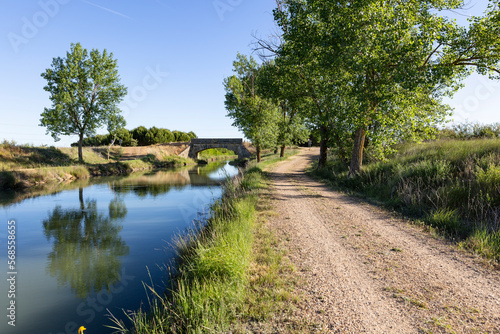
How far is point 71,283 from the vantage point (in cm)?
679

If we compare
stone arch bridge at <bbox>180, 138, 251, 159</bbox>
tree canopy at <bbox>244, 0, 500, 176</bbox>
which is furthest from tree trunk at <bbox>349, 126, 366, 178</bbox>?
stone arch bridge at <bbox>180, 138, 251, 159</bbox>

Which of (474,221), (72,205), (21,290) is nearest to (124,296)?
(21,290)

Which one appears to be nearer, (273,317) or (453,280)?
(273,317)

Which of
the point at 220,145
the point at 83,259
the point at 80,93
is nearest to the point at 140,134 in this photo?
the point at 220,145

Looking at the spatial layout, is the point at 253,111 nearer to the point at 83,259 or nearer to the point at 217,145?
the point at 83,259

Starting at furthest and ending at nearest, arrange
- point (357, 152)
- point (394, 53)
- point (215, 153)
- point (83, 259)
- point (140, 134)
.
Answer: point (215, 153) → point (140, 134) → point (357, 152) → point (394, 53) → point (83, 259)

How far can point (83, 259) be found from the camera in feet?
27.0

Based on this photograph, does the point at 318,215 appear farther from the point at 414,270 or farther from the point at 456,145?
the point at 456,145

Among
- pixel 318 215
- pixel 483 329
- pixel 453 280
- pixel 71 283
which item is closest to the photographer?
pixel 483 329

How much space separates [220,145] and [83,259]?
51764mm

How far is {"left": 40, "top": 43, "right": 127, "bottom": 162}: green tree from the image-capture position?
3209 centimetres

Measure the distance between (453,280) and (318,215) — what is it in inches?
176

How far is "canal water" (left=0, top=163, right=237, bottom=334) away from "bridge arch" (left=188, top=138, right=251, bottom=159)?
42.1m

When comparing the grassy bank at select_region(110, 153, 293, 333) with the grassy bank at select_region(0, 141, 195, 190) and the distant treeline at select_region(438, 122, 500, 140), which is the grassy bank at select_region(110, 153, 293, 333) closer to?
the distant treeline at select_region(438, 122, 500, 140)
